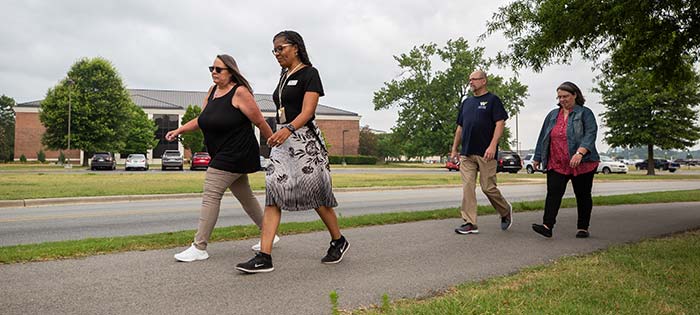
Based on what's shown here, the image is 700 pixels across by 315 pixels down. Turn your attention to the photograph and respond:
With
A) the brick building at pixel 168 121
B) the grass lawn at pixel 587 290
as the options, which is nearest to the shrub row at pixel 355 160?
the brick building at pixel 168 121

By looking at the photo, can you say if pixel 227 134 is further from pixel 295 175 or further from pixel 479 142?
pixel 479 142

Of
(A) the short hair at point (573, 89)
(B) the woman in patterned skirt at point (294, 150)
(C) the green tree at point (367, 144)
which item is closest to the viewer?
(B) the woman in patterned skirt at point (294, 150)

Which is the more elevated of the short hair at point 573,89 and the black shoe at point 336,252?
the short hair at point 573,89

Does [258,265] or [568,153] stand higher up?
[568,153]

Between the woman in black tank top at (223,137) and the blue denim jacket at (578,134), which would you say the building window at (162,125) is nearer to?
the blue denim jacket at (578,134)

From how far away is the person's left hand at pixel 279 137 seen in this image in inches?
150

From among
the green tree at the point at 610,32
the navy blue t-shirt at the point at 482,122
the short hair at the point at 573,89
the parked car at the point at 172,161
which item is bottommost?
the parked car at the point at 172,161

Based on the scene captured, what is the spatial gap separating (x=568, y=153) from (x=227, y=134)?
12.8 ft

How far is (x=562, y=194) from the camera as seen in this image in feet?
19.0

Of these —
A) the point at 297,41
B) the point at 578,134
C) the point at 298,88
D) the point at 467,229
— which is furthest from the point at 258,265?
the point at 578,134

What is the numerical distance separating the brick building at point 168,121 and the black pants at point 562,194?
61200 millimetres

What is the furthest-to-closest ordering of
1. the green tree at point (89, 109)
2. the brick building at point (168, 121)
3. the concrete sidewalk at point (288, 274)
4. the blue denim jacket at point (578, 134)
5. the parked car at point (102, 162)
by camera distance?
the brick building at point (168, 121) < the green tree at point (89, 109) < the parked car at point (102, 162) < the blue denim jacket at point (578, 134) < the concrete sidewalk at point (288, 274)

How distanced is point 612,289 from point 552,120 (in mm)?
3167

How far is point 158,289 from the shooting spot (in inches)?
133
